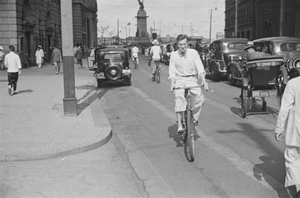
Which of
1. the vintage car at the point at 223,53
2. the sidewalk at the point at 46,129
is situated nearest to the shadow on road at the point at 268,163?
the sidewalk at the point at 46,129

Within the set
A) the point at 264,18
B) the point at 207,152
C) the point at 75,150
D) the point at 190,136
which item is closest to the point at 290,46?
the point at 207,152

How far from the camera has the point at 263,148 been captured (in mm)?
7121

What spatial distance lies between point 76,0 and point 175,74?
63.6m

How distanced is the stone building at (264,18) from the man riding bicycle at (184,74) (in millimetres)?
45138

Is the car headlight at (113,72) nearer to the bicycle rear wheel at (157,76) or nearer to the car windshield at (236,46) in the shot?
the bicycle rear wheel at (157,76)

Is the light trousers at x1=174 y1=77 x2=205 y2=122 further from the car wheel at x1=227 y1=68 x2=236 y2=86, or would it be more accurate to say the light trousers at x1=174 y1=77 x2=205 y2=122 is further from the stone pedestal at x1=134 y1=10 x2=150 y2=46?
the stone pedestal at x1=134 y1=10 x2=150 y2=46

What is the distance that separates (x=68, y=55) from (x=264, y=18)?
64.8 m

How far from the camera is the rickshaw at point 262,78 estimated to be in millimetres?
9773

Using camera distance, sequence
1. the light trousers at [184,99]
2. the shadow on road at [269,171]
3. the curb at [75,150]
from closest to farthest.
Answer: the shadow on road at [269,171], the curb at [75,150], the light trousers at [184,99]

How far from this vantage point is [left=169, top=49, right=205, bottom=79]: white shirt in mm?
6754

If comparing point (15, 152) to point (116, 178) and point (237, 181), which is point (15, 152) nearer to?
point (116, 178)


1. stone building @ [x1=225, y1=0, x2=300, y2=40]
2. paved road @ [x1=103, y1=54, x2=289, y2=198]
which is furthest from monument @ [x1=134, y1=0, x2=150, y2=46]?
paved road @ [x1=103, y1=54, x2=289, y2=198]

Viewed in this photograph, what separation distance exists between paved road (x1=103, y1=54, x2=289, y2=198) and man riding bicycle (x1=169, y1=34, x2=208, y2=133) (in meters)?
0.77

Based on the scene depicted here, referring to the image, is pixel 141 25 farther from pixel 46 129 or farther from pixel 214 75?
pixel 46 129
